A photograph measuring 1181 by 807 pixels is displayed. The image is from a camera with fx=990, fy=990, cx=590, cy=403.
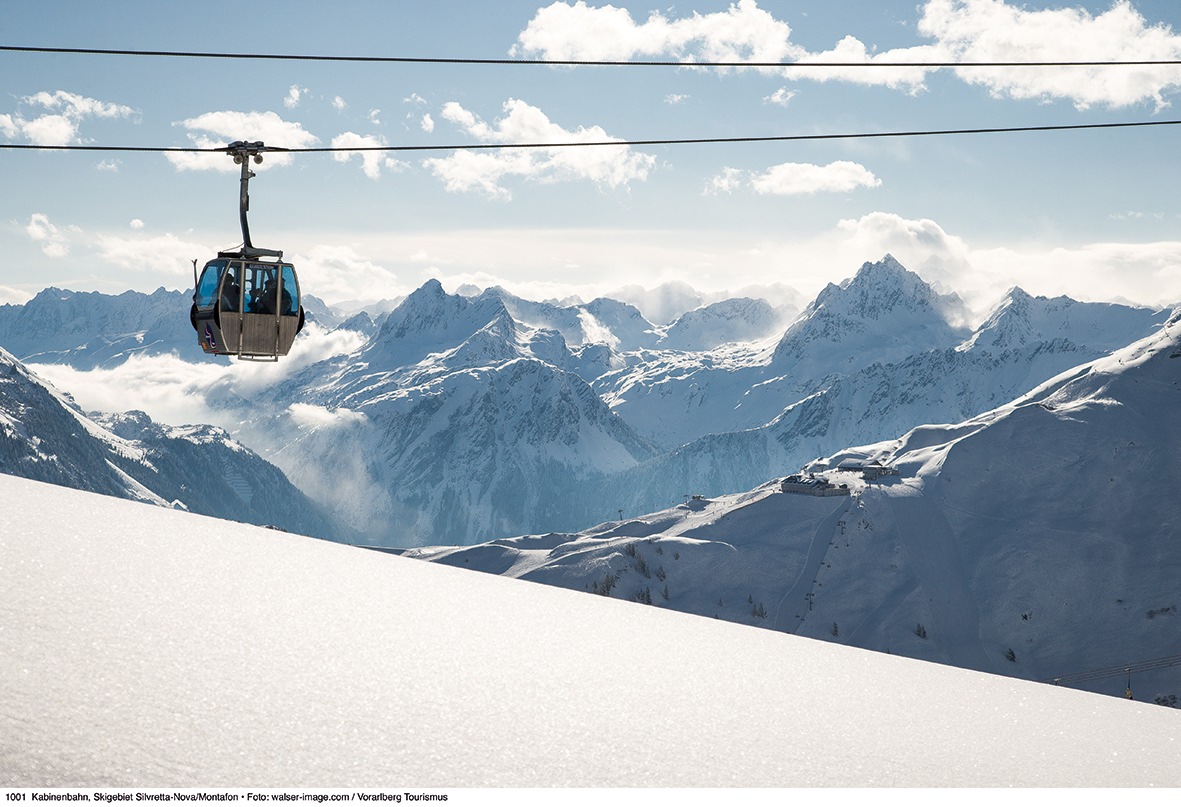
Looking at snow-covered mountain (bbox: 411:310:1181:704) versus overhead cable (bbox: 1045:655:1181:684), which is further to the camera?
snow-covered mountain (bbox: 411:310:1181:704)

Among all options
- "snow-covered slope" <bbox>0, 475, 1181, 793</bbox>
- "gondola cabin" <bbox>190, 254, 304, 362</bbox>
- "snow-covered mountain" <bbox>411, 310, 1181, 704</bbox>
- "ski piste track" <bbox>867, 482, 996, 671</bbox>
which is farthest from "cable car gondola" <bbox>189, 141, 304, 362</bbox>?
"ski piste track" <bbox>867, 482, 996, 671</bbox>

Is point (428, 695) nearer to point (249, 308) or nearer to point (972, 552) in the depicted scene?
point (249, 308)

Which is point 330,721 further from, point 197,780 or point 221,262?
point 221,262

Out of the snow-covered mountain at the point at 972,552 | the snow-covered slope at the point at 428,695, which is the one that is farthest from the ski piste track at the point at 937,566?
the snow-covered slope at the point at 428,695

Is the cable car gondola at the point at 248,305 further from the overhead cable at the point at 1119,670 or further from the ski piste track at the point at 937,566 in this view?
the ski piste track at the point at 937,566

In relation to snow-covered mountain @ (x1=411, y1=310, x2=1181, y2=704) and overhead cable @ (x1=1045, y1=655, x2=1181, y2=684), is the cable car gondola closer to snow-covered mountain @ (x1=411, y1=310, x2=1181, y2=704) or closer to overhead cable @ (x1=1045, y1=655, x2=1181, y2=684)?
snow-covered mountain @ (x1=411, y1=310, x2=1181, y2=704)

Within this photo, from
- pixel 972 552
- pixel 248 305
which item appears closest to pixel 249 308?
pixel 248 305

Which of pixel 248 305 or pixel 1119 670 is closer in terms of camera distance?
pixel 248 305
